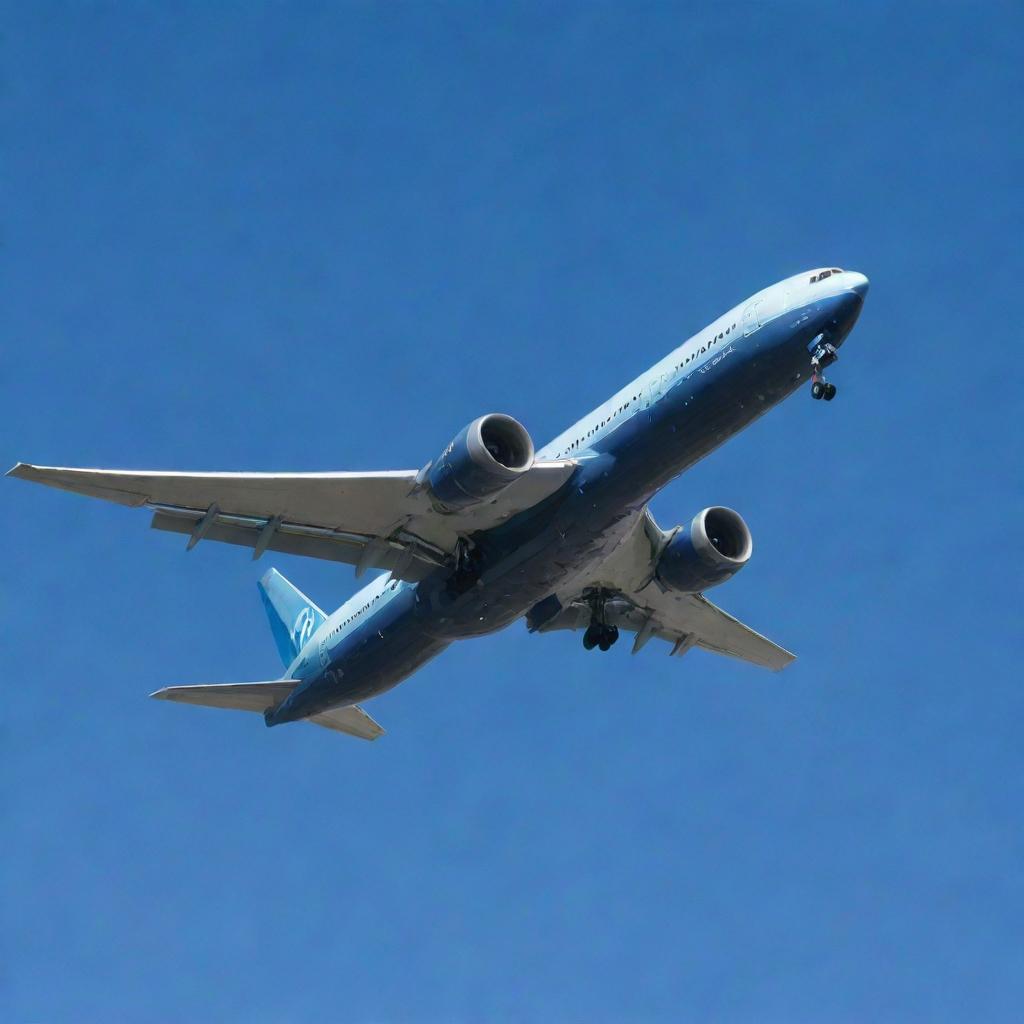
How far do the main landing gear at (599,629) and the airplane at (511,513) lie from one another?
43mm

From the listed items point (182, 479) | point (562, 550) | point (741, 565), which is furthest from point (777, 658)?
point (182, 479)

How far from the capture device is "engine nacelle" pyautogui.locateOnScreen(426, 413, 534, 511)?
93.7 ft

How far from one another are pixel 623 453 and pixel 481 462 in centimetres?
284

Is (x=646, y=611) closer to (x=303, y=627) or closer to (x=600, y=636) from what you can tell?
(x=600, y=636)

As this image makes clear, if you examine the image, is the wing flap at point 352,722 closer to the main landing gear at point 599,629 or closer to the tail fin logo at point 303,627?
the tail fin logo at point 303,627

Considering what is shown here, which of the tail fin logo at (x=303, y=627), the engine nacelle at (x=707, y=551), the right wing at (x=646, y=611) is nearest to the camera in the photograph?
the engine nacelle at (x=707, y=551)

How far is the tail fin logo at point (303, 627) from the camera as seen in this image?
38.1 meters

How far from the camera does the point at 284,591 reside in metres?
40.8

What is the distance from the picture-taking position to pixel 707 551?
33781 millimetres

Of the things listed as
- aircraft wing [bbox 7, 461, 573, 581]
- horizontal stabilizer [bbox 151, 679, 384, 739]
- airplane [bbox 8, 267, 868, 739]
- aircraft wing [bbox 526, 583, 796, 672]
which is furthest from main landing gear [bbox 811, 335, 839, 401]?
horizontal stabilizer [bbox 151, 679, 384, 739]

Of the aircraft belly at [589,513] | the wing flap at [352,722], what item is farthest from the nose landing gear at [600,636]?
the wing flap at [352,722]

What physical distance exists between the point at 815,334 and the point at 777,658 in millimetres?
13012

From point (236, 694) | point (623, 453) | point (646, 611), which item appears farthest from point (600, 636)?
point (236, 694)

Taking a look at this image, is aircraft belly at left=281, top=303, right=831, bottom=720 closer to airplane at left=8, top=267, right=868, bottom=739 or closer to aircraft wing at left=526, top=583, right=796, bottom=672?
airplane at left=8, top=267, right=868, bottom=739
